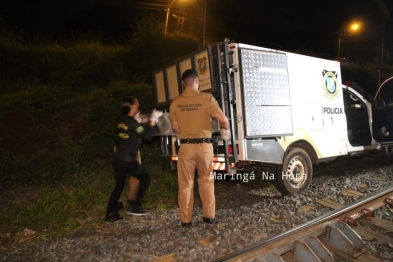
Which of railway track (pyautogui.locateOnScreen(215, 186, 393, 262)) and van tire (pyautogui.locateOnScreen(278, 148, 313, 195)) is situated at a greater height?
van tire (pyautogui.locateOnScreen(278, 148, 313, 195))

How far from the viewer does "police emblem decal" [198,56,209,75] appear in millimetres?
4516

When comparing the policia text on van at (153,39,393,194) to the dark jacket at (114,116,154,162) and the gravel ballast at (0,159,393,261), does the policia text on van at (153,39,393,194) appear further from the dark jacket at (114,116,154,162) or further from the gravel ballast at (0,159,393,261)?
the dark jacket at (114,116,154,162)

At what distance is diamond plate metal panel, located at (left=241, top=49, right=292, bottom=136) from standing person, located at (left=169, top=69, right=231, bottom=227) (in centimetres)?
90

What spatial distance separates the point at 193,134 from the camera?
146 inches

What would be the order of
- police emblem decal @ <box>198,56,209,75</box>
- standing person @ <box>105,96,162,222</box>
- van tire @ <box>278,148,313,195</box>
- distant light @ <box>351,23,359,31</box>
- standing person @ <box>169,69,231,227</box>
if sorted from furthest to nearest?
distant light @ <box>351,23,359,31</box>
van tire @ <box>278,148,313,195</box>
police emblem decal @ <box>198,56,209,75</box>
standing person @ <box>105,96,162,222</box>
standing person @ <box>169,69,231,227</box>

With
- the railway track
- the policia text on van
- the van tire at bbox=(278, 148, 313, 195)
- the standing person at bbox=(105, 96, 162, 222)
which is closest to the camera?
the railway track

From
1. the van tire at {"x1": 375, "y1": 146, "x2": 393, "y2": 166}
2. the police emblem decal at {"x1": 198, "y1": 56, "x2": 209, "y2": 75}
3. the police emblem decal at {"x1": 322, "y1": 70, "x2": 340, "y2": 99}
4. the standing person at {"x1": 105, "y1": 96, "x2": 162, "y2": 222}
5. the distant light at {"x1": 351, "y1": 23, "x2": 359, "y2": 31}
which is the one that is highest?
the distant light at {"x1": 351, "y1": 23, "x2": 359, "y2": 31}

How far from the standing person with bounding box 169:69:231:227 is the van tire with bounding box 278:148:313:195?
5.38ft

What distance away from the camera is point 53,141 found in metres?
7.13

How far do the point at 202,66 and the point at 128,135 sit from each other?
1.59m

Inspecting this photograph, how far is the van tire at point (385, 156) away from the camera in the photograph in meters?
7.13

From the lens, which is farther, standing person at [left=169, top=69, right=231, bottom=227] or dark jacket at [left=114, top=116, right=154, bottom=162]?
dark jacket at [left=114, top=116, right=154, bottom=162]

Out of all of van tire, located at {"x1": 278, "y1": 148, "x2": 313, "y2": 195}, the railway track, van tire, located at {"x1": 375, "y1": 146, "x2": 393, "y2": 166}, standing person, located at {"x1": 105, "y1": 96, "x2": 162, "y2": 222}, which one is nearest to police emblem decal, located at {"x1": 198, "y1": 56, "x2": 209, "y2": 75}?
standing person, located at {"x1": 105, "y1": 96, "x2": 162, "y2": 222}

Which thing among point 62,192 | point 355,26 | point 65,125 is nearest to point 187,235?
point 62,192
